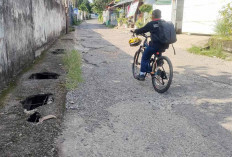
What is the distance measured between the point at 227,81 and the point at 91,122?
346 cm

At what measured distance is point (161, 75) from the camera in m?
4.20

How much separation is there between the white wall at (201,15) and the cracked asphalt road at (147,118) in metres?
8.52

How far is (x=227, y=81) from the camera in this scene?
496cm

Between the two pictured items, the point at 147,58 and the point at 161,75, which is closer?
the point at 161,75

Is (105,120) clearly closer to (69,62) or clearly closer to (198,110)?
(198,110)

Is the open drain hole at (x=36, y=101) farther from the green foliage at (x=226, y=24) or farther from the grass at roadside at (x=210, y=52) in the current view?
the green foliage at (x=226, y=24)

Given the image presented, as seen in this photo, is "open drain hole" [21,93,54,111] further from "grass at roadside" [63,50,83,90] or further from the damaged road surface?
"grass at roadside" [63,50,83,90]

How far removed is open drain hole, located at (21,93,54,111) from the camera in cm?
350

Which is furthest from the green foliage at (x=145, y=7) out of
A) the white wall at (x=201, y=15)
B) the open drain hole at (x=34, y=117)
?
the open drain hole at (x=34, y=117)

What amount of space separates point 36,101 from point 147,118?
1.85m

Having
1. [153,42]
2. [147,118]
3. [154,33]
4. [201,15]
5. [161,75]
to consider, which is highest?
[201,15]

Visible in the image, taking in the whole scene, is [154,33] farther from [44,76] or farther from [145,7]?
[145,7]

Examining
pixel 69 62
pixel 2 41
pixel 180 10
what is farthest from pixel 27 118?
pixel 180 10

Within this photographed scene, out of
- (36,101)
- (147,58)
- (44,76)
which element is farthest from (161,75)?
(44,76)
